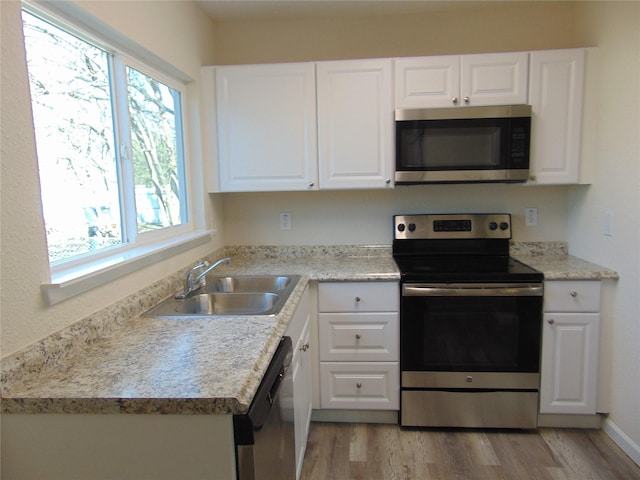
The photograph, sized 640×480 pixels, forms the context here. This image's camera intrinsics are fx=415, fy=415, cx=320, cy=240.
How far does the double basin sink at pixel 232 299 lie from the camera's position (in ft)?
5.50

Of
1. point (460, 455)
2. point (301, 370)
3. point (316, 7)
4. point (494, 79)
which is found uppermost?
point (316, 7)

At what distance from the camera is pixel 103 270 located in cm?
139

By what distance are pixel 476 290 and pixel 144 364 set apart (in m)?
1.62

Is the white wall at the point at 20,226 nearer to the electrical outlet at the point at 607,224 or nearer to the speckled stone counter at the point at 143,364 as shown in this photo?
the speckled stone counter at the point at 143,364

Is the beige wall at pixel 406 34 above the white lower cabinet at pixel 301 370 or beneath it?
above

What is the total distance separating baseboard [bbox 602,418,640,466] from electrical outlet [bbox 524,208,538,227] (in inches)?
45.6

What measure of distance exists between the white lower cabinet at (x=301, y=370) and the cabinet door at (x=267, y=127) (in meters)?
0.74

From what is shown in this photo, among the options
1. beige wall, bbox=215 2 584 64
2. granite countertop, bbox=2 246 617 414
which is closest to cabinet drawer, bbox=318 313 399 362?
granite countertop, bbox=2 246 617 414

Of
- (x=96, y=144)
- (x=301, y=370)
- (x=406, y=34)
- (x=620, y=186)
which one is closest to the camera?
(x=96, y=144)

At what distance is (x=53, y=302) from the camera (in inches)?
46.3

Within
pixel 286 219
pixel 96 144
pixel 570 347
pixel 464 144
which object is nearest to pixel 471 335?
pixel 570 347

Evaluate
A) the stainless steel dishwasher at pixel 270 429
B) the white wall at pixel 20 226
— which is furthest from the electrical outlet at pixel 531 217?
the white wall at pixel 20 226

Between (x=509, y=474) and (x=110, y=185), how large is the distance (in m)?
2.17

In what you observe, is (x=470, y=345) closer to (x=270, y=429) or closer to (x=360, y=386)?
(x=360, y=386)
